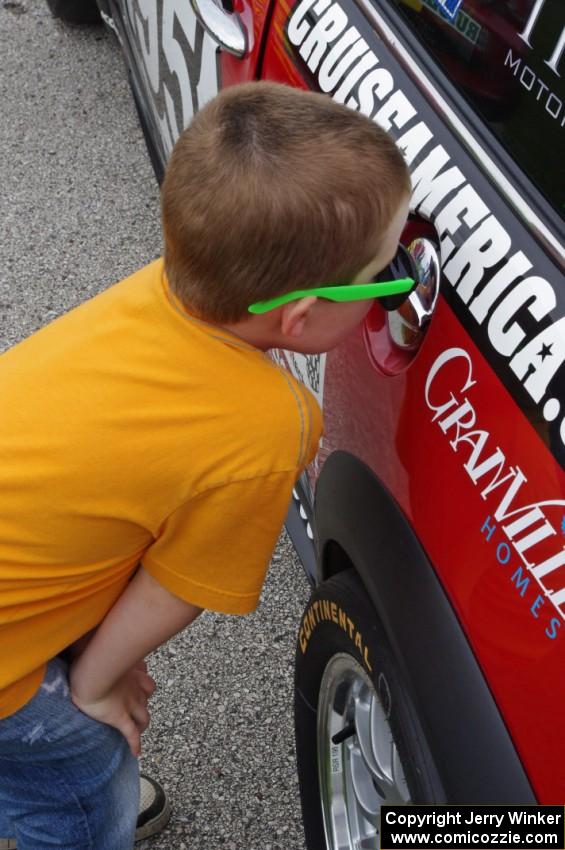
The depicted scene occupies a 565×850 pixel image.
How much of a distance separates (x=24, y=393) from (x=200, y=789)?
121 centimetres

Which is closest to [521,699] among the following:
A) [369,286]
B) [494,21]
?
[369,286]

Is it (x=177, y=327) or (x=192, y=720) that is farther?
(x=192, y=720)

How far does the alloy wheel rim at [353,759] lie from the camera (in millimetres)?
1645

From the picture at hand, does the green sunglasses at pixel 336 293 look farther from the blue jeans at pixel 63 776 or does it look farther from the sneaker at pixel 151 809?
the sneaker at pixel 151 809

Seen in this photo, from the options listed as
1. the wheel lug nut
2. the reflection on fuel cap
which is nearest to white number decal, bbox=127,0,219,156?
the reflection on fuel cap

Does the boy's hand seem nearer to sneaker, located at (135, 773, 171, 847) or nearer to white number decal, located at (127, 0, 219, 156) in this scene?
sneaker, located at (135, 773, 171, 847)

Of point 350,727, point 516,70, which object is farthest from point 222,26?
point 350,727

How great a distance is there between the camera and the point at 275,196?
1101 millimetres

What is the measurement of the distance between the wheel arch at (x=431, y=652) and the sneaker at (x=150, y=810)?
83cm

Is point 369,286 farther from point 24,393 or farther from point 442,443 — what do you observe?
point 24,393

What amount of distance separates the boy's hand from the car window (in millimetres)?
869

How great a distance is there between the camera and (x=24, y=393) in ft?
4.24

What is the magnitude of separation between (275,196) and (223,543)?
1.40 feet

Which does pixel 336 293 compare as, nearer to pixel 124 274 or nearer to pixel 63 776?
pixel 63 776
